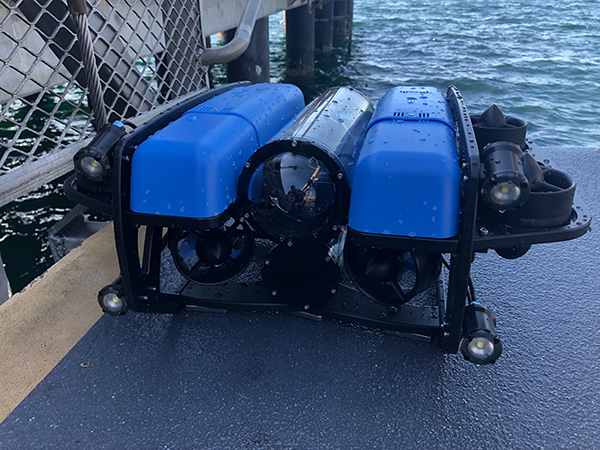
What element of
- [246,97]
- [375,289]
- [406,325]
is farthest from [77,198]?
[406,325]

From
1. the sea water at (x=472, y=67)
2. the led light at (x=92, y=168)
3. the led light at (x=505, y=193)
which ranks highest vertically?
the led light at (x=505, y=193)

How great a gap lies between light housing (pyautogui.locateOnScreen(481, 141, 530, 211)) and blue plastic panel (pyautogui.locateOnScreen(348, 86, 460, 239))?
0.11 m

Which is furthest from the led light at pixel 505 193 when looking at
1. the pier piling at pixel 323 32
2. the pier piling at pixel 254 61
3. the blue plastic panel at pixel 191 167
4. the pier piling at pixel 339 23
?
the pier piling at pixel 339 23

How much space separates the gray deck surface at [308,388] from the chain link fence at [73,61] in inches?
44.7

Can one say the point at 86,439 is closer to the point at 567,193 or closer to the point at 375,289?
the point at 375,289

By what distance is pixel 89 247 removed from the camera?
2.97 metres

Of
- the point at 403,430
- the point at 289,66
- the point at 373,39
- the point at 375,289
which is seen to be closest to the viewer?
the point at 403,430

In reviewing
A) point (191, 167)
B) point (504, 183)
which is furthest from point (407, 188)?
point (191, 167)

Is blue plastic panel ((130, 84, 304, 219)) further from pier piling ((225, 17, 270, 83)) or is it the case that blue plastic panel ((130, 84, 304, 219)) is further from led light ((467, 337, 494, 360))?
pier piling ((225, 17, 270, 83))

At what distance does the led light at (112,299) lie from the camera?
2207 millimetres

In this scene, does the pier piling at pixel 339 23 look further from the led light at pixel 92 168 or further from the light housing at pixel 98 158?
the led light at pixel 92 168

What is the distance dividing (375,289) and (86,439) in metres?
1.32

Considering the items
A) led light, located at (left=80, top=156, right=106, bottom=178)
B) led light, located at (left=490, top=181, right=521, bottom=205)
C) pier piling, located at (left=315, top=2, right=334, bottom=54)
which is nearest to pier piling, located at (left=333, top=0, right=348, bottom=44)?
pier piling, located at (left=315, top=2, right=334, bottom=54)

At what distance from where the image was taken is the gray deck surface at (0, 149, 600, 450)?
1762 mm
